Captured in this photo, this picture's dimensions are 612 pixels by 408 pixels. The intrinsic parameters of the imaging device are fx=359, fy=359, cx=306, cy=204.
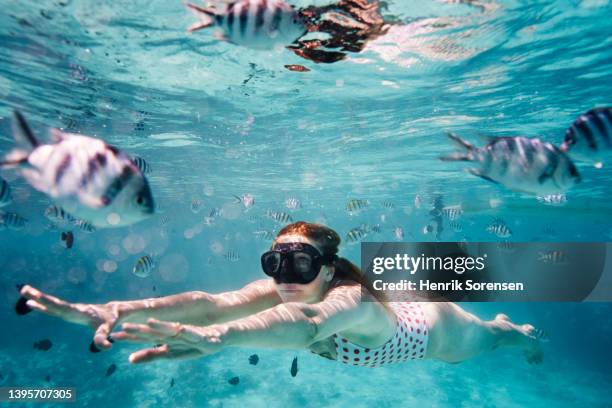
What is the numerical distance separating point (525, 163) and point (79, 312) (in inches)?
179

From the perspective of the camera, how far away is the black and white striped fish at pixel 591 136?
154 inches

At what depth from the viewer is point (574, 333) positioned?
28.8 meters

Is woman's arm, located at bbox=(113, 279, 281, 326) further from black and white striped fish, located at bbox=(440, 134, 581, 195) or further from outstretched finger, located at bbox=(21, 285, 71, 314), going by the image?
black and white striped fish, located at bbox=(440, 134, 581, 195)

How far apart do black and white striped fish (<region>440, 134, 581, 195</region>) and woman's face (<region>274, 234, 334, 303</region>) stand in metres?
2.15

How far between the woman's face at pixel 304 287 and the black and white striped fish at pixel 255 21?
251cm

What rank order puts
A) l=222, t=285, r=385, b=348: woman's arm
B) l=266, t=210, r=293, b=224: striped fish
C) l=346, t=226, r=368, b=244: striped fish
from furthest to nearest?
l=266, t=210, r=293, b=224: striped fish < l=346, t=226, r=368, b=244: striped fish < l=222, t=285, r=385, b=348: woman's arm

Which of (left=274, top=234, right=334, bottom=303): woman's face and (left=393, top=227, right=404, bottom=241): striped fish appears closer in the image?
(left=274, top=234, right=334, bottom=303): woman's face

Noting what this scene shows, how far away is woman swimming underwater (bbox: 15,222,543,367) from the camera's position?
8.87 feet

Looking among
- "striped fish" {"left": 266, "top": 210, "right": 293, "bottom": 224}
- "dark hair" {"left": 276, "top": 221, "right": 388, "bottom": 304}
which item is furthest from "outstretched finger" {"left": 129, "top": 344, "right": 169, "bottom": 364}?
"striped fish" {"left": 266, "top": 210, "right": 293, "bottom": 224}

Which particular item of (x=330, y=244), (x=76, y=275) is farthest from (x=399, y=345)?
(x=76, y=275)

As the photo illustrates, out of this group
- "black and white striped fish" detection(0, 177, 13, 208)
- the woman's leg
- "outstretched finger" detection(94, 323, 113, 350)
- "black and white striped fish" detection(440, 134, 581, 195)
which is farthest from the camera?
the woman's leg

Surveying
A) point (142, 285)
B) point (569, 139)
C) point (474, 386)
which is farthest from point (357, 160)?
point (142, 285)

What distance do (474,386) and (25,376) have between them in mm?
22475

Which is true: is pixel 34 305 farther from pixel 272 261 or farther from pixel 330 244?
pixel 330 244
